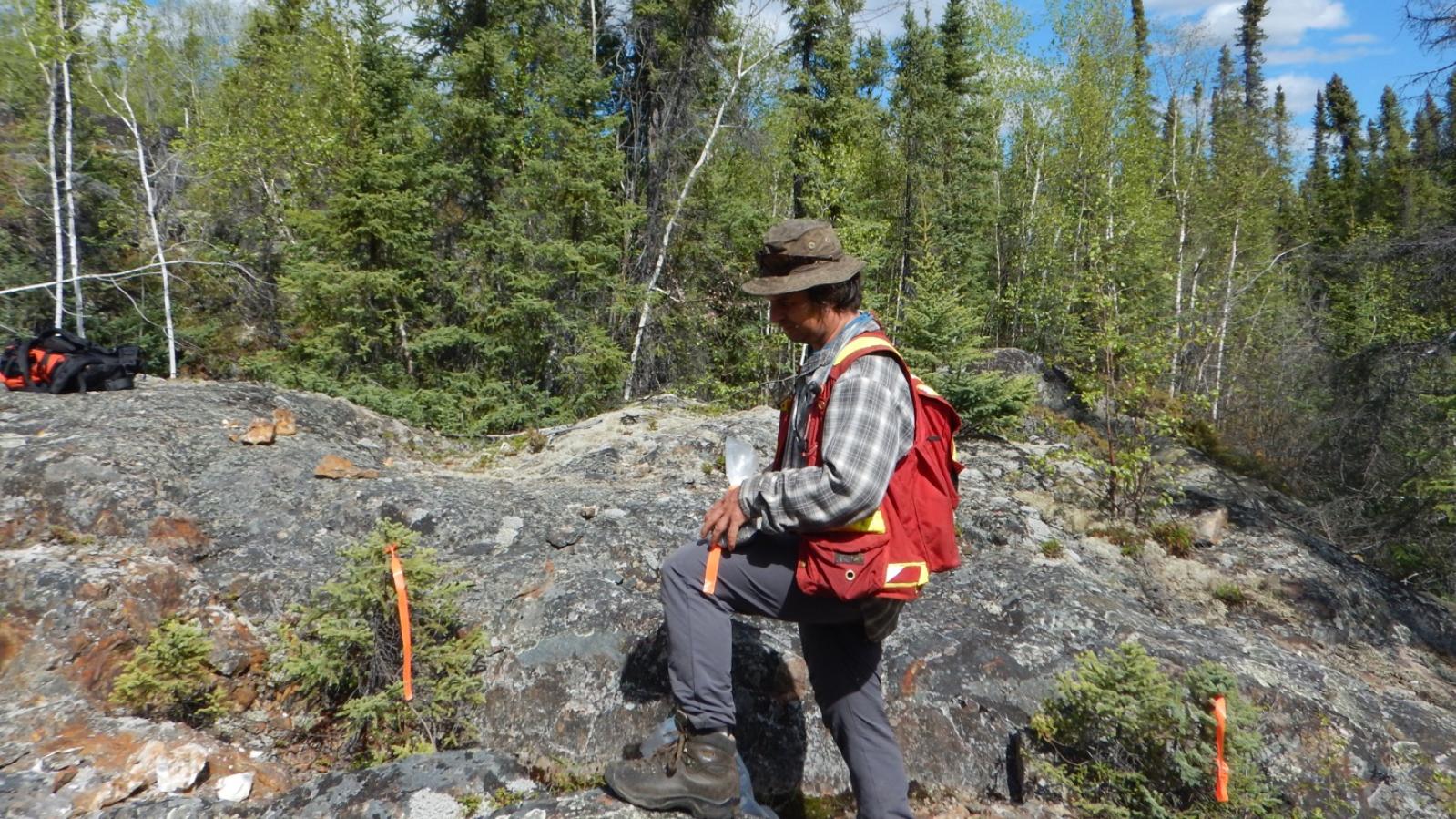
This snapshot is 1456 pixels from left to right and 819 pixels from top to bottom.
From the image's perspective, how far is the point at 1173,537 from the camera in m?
7.16

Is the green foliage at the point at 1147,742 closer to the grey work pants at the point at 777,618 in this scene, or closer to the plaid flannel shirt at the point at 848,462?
the grey work pants at the point at 777,618

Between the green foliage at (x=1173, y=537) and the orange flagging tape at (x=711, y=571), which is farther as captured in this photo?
the green foliage at (x=1173, y=537)

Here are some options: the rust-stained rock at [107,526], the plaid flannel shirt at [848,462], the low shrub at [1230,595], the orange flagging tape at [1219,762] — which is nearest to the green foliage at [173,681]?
the rust-stained rock at [107,526]

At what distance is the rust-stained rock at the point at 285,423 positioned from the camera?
698cm

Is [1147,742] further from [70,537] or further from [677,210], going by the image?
[677,210]

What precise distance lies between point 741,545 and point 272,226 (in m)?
17.1

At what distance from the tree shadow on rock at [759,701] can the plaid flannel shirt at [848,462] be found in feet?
5.18

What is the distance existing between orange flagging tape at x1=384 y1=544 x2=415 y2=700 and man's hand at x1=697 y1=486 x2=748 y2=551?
165cm

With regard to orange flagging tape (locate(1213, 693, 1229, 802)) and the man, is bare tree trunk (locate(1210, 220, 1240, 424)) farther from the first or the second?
the man

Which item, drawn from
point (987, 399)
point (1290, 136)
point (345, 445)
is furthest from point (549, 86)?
point (1290, 136)

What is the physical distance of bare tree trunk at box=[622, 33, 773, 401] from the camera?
1377 cm

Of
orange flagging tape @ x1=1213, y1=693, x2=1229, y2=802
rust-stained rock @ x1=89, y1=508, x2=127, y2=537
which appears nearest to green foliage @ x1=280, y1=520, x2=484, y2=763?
rust-stained rock @ x1=89, y1=508, x2=127, y2=537

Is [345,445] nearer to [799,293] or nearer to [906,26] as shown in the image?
[799,293]

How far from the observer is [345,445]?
748cm
